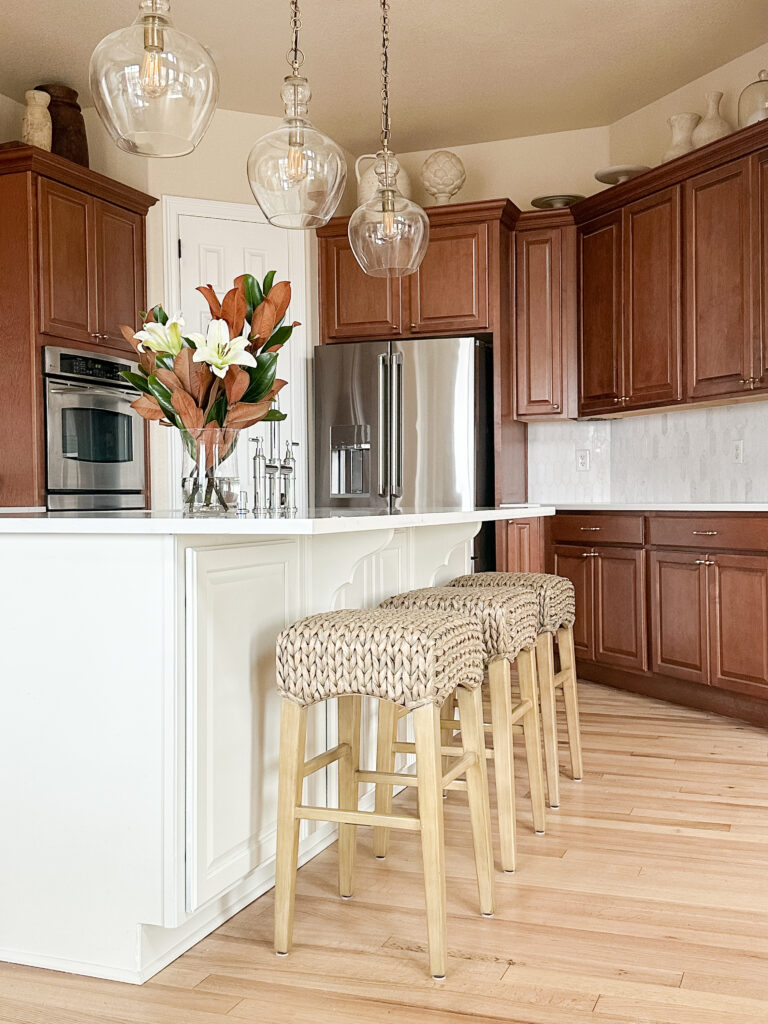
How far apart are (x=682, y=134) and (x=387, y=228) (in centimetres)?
Result: 238

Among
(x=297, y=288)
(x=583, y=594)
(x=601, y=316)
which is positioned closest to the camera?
(x=583, y=594)

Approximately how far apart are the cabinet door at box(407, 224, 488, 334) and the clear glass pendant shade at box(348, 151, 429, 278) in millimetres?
2135

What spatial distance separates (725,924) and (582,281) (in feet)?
11.5

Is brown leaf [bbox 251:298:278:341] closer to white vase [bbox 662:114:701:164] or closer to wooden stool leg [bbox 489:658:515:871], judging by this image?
wooden stool leg [bbox 489:658:515:871]

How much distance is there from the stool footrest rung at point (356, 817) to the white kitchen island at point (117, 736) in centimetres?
18

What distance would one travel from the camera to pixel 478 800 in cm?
203

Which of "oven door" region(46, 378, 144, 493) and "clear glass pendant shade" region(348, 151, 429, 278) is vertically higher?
"clear glass pendant shade" region(348, 151, 429, 278)

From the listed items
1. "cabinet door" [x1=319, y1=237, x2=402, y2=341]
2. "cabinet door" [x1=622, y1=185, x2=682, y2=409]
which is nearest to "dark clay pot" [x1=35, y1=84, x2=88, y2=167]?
"cabinet door" [x1=319, y1=237, x2=402, y2=341]

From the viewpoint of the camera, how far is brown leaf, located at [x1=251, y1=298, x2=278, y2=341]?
2197mm

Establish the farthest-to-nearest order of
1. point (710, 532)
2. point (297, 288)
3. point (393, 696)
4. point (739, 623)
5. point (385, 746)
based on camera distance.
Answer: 1. point (297, 288)
2. point (710, 532)
3. point (739, 623)
4. point (385, 746)
5. point (393, 696)

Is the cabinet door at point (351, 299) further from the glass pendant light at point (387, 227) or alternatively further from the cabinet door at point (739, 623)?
the glass pendant light at point (387, 227)

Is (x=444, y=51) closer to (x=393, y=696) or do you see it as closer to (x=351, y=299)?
(x=351, y=299)

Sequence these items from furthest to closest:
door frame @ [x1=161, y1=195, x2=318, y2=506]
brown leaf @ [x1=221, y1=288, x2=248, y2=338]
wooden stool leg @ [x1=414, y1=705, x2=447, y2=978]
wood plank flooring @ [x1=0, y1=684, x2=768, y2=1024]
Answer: door frame @ [x1=161, y1=195, x2=318, y2=506] → brown leaf @ [x1=221, y1=288, x2=248, y2=338] → wooden stool leg @ [x1=414, y1=705, x2=447, y2=978] → wood plank flooring @ [x1=0, y1=684, x2=768, y2=1024]

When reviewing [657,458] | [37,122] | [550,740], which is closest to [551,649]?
[550,740]
